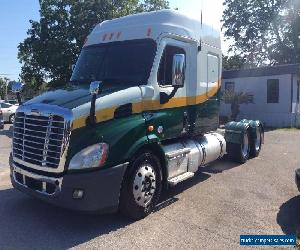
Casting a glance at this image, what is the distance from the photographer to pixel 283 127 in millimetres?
23734

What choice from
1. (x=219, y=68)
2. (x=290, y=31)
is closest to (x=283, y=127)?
(x=219, y=68)

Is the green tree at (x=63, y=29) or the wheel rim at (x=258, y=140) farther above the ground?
the green tree at (x=63, y=29)

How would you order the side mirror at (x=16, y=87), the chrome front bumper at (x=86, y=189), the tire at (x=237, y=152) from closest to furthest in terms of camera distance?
the chrome front bumper at (x=86, y=189), the side mirror at (x=16, y=87), the tire at (x=237, y=152)

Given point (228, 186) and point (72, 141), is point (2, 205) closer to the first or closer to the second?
point (72, 141)

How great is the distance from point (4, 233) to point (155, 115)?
3058 millimetres

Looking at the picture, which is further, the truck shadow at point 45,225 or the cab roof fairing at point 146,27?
the cab roof fairing at point 146,27

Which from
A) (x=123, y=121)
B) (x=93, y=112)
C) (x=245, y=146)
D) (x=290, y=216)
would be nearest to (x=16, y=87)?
(x=93, y=112)

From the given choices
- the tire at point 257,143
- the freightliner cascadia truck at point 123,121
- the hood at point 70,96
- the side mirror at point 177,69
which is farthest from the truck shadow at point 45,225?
the tire at point 257,143

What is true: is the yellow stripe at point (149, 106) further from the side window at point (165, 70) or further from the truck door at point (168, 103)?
the side window at point (165, 70)

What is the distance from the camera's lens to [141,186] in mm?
6191

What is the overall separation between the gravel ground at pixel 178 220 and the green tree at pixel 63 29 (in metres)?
19.5

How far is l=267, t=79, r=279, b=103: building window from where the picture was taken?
80.9 ft

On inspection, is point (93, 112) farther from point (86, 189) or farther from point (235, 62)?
point (235, 62)

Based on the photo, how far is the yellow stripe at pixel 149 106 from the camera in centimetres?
560
